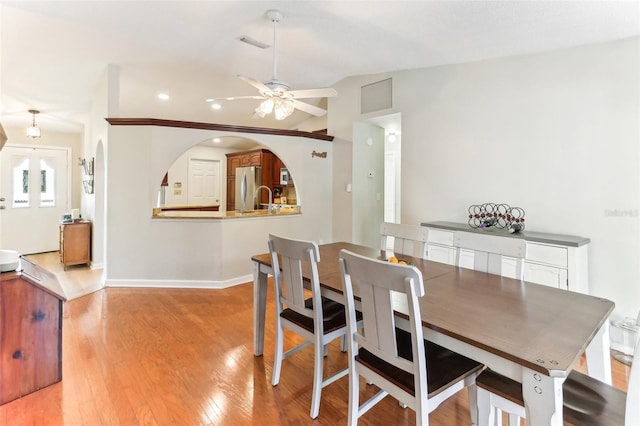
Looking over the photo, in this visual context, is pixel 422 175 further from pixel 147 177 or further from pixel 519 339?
pixel 147 177

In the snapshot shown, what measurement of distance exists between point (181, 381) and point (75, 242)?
4147 millimetres

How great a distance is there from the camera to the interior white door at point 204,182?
27.9 ft

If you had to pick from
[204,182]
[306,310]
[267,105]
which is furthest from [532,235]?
[204,182]

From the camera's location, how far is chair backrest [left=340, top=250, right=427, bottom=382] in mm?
1212

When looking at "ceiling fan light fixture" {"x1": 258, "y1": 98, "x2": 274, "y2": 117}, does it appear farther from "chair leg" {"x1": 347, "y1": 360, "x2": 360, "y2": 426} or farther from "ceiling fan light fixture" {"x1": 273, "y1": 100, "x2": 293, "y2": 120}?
"chair leg" {"x1": 347, "y1": 360, "x2": 360, "y2": 426}

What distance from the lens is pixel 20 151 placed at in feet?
19.9

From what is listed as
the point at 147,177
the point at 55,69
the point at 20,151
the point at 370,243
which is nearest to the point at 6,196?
the point at 20,151

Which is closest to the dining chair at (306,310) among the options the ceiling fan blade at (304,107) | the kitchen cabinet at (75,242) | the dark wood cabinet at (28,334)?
the dark wood cabinet at (28,334)

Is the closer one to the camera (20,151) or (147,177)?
(147,177)

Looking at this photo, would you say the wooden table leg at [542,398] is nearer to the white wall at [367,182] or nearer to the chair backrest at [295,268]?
the chair backrest at [295,268]

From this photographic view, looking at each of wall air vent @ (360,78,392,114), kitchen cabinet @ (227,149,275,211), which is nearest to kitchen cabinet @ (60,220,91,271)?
kitchen cabinet @ (227,149,275,211)

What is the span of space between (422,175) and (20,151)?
24.3 feet

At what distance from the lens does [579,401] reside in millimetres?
1196

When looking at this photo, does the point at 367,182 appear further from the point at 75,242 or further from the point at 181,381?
the point at 75,242
